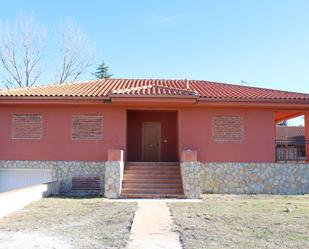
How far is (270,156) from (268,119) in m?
1.66

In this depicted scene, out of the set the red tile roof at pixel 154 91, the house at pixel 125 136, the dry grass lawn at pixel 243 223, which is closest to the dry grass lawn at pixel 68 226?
the dry grass lawn at pixel 243 223

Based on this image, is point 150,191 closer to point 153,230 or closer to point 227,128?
point 227,128

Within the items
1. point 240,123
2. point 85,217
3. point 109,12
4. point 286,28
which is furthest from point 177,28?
point 85,217

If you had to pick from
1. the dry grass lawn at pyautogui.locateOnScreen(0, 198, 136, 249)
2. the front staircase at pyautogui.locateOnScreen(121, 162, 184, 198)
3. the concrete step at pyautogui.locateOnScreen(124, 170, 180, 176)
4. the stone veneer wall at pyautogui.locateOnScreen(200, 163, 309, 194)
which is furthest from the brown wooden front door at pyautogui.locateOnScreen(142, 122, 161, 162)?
Answer: the dry grass lawn at pyautogui.locateOnScreen(0, 198, 136, 249)

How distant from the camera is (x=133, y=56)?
2833 centimetres

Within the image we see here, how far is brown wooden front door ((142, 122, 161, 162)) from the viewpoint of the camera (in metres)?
18.6

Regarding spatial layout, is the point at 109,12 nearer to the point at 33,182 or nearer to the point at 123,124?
the point at 123,124

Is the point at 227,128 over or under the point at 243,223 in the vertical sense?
over

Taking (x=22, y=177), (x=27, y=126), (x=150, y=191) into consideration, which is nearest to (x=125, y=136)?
(x=150, y=191)

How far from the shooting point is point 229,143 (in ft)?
52.0

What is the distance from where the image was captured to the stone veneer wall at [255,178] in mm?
15320

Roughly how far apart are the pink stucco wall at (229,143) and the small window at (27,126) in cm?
634

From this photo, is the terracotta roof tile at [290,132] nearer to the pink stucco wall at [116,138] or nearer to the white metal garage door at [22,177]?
→ the pink stucco wall at [116,138]

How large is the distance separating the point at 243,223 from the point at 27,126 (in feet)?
36.1
